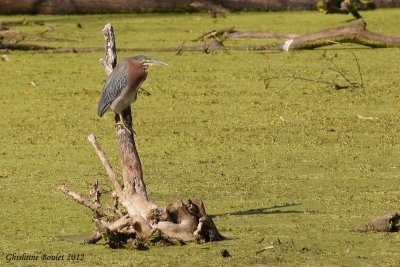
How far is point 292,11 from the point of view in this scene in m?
12.4

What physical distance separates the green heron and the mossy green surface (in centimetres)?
45

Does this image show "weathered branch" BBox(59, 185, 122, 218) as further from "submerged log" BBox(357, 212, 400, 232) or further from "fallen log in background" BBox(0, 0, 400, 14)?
"fallen log in background" BBox(0, 0, 400, 14)

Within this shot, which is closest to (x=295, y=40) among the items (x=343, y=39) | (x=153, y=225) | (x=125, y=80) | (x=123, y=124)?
(x=343, y=39)

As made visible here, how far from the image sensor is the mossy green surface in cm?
413

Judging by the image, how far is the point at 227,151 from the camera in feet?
19.9

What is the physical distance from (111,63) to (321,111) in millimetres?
2799

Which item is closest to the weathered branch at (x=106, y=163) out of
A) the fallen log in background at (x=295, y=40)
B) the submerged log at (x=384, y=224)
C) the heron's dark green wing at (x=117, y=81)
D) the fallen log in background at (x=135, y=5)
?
the heron's dark green wing at (x=117, y=81)

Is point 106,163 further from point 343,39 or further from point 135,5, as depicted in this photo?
point 135,5

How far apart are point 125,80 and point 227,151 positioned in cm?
170

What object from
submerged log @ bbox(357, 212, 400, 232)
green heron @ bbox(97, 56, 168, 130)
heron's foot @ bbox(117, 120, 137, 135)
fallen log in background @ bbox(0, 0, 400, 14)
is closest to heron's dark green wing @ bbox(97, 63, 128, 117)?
green heron @ bbox(97, 56, 168, 130)

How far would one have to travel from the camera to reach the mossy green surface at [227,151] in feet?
13.6

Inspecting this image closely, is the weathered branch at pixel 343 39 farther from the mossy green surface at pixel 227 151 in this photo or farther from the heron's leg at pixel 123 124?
the heron's leg at pixel 123 124

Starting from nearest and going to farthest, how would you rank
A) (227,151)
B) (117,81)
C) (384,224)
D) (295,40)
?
(384,224), (117,81), (227,151), (295,40)

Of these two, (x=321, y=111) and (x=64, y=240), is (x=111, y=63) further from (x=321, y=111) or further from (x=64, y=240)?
(x=321, y=111)
